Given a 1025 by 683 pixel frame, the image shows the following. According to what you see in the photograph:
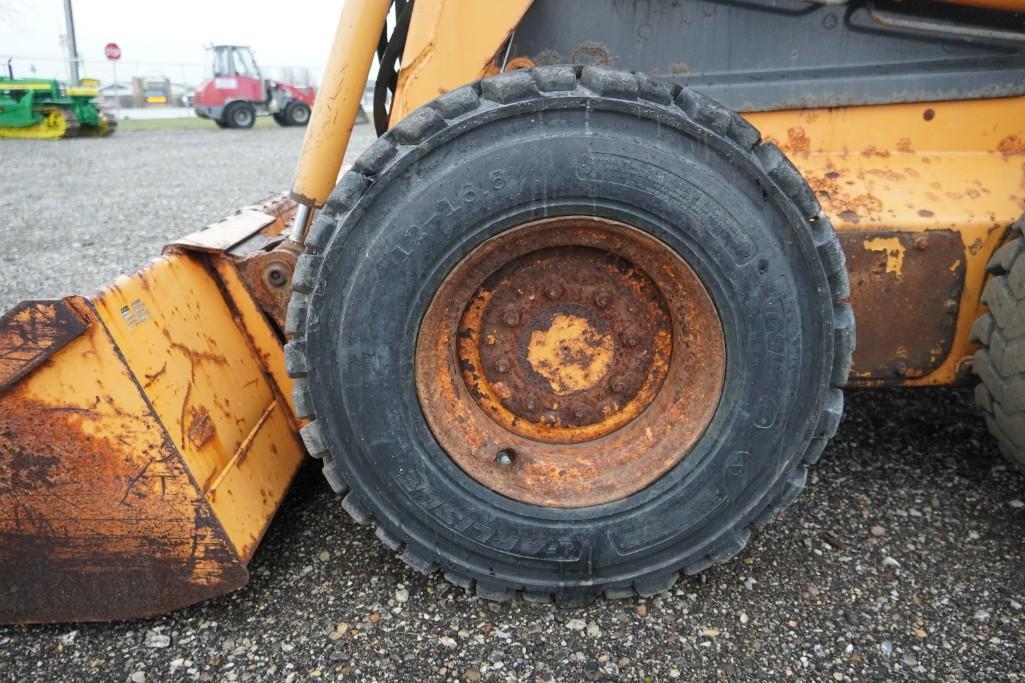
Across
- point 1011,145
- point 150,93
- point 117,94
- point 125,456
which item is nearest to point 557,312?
point 125,456

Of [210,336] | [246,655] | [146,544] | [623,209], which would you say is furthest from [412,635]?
[623,209]

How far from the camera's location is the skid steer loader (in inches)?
71.0

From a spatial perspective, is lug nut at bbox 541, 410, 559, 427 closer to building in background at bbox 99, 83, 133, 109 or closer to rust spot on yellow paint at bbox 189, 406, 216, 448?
rust spot on yellow paint at bbox 189, 406, 216, 448

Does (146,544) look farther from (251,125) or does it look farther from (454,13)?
(251,125)

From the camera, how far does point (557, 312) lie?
6.77 feet

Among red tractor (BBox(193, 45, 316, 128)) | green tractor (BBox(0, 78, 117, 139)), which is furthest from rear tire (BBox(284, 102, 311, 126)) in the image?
green tractor (BBox(0, 78, 117, 139))

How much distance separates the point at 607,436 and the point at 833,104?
1.15 m

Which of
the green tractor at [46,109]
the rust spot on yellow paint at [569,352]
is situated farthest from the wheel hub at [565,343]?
the green tractor at [46,109]

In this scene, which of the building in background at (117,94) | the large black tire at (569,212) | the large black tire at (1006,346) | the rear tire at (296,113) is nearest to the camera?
the large black tire at (569,212)

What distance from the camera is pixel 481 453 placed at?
2.01 meters

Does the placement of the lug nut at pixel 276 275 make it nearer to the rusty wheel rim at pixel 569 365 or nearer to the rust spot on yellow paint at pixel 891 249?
the rusty wheel rim at pixel 569 365

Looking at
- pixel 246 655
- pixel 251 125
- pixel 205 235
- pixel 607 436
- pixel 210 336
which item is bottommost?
pixel 251 125

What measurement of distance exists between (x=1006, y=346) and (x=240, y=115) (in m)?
23.5

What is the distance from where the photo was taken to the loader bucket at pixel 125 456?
1879mm
